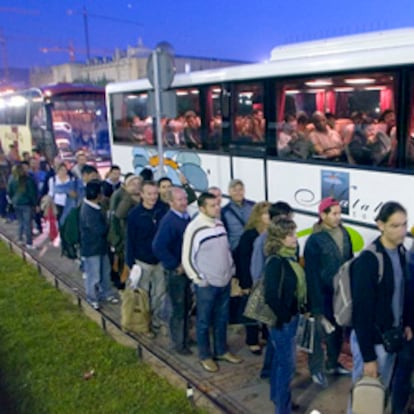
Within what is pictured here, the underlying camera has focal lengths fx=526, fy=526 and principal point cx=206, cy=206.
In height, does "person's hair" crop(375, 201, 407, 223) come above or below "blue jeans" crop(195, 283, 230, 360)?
above

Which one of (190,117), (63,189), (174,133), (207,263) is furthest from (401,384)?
(174,133)

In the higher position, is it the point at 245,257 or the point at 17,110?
the point at 17,110

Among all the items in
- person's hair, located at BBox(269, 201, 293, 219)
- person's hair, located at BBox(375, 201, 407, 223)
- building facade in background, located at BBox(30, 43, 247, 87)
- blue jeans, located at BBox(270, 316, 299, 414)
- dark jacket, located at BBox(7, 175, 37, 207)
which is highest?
building facade in background, located at BBox(30, 43, 247, 87)

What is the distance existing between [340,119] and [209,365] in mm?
3464

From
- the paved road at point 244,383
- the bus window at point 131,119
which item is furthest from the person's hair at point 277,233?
the bus window at point 131,119

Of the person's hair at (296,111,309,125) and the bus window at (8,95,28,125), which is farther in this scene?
the bus window at (8,95,28,125)

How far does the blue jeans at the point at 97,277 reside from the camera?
705 cm

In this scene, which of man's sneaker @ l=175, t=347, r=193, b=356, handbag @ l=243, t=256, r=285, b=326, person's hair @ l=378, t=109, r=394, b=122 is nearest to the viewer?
handbag @ l=243, t=256, r=285, b=326

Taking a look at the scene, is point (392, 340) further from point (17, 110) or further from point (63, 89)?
point (17, 110)

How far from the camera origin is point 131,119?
456 inches

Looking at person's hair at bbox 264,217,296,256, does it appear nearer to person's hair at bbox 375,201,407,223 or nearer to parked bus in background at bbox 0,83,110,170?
person's hair at bbox 375,201,407,223

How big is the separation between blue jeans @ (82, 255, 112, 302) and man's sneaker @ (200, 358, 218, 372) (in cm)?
239

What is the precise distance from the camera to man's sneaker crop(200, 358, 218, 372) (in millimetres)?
5254

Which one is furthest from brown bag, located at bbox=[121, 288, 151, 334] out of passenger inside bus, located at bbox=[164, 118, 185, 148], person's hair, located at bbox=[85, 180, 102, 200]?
passenger inside bus, located at bbox=[164, 118, 185, 148]
